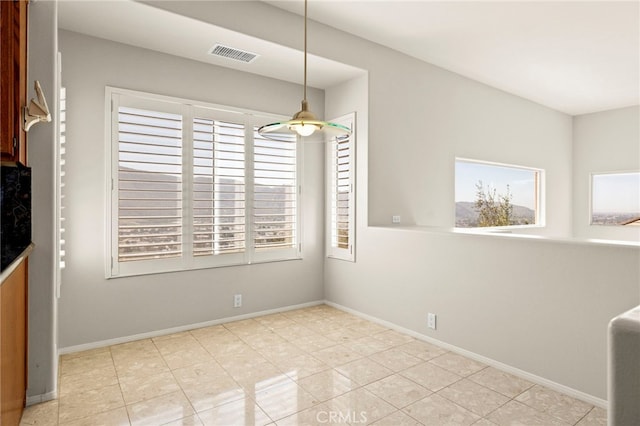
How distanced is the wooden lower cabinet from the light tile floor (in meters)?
0.28

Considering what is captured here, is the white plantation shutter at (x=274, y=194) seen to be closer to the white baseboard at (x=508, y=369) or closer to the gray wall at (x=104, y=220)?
the gray wall at (x=104, y=220)

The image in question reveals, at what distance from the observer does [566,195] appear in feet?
22.4

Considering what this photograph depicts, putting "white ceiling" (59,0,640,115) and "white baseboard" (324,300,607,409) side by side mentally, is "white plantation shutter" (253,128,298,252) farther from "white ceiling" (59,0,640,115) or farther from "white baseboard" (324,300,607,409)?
"white baseboard" (324,300,607,409)

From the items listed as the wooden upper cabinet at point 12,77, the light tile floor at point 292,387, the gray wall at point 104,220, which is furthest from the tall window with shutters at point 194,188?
the wooden upper cabinet at point 12,77

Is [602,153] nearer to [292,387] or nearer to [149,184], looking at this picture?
[292,387]

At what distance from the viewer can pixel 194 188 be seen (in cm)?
367

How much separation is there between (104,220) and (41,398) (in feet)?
4.69

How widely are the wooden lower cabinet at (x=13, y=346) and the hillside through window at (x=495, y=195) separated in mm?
4649

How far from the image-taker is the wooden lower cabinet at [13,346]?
162 centimetres

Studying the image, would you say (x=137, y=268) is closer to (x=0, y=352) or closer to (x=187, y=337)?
(x=187, y=337)

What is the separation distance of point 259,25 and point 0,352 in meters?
2.89

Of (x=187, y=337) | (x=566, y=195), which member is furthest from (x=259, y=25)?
(x=566, y=195)

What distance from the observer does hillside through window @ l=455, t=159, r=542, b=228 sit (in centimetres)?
534

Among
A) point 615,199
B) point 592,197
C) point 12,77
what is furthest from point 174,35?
point 615,199
